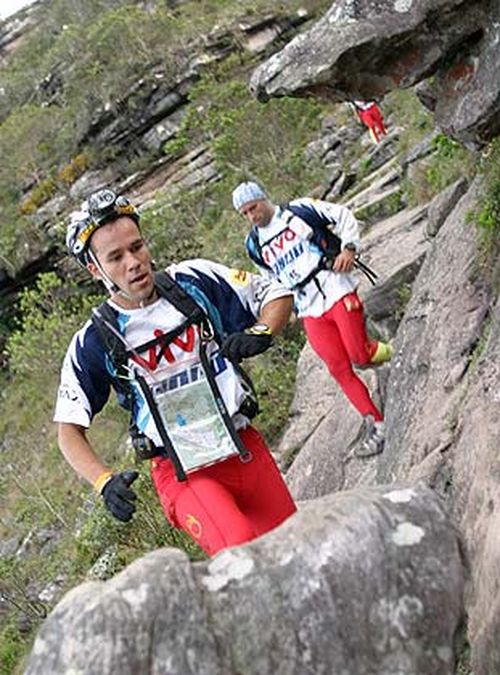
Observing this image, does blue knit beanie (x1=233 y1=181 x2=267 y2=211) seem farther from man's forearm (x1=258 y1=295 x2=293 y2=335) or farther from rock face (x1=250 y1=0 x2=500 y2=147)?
man's forearm (x1=258 y1=295 x2=293 y2=335)

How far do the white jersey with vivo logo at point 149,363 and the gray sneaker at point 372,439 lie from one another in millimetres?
2920

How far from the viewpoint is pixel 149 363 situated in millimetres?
4043

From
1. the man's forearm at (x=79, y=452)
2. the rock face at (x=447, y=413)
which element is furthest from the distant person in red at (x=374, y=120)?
the man's forearm at (x=79, y=452)

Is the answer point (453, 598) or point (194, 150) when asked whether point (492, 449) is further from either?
point (194, 150)

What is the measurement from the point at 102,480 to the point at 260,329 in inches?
40.4

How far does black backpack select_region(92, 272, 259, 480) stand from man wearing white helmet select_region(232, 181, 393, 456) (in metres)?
2.59

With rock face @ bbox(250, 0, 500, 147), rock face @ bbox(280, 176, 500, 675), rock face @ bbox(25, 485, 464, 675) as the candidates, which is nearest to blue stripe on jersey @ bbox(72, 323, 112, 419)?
rock face @ bbox(25, 485, 464, 675)

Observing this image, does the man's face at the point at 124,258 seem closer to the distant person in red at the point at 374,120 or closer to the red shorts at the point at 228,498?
the red shorts at the point at 228,498

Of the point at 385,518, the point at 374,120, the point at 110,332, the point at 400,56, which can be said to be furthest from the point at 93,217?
the point at 374,120

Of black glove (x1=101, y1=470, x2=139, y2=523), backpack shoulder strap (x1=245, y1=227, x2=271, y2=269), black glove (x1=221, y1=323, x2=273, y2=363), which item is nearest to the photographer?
black glove (x1=101, y1=470, x2=139, y2=523)

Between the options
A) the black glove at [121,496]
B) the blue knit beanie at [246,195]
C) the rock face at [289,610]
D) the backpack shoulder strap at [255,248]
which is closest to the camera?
the rock face at [289,610]

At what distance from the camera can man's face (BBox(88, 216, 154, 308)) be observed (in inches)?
156

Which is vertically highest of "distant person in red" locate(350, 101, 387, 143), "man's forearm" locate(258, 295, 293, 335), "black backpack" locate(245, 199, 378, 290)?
"man's forearm" locate(258, 295, 293, 335)

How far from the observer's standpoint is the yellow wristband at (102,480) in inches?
151
